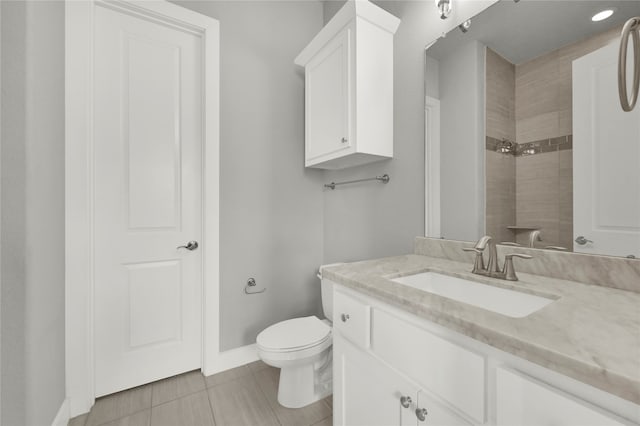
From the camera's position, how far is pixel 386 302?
2.62 feet

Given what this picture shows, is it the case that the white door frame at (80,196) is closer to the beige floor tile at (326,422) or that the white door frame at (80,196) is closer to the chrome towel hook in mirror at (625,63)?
the beige floor tile at (326,422)

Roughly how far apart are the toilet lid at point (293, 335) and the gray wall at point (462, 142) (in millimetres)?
899

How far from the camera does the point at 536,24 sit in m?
1.02

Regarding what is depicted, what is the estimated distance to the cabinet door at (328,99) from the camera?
148cm

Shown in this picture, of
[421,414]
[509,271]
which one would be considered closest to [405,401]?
[421,414]

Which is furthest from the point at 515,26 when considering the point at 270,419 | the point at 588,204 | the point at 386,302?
the point at 270,419

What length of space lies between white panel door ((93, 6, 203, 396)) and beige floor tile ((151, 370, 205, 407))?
0.15 ft

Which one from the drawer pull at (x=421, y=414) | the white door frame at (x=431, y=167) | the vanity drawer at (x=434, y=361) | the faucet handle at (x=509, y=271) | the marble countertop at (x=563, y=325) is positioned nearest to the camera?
the marble countertop at (x=563, y=325)

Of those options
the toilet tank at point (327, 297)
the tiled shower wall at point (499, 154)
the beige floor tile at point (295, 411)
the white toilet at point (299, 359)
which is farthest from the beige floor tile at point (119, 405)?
the tiled shower wall at point (499, 154)

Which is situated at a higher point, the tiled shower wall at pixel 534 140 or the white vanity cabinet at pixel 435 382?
the tiled shower wall at pixel 534 140

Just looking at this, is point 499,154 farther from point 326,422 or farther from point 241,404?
point 241,404

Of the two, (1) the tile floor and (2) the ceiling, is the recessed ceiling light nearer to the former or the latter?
(2) the ceiling

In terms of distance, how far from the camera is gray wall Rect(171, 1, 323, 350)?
1851 mm

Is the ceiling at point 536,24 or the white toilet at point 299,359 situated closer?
the ceiling at point 536,24
